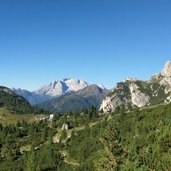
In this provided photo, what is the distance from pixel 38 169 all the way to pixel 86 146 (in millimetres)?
36170

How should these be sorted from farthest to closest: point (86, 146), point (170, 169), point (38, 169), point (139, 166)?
point (86, 146)
point (38, 169)
point (139, 166)
point (170, 169)

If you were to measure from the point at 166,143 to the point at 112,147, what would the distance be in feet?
29.2

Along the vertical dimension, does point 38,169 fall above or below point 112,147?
below

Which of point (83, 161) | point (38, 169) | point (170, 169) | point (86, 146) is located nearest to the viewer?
point (170, 169)

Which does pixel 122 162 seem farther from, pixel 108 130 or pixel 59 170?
pixel 59 170

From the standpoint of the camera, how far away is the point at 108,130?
190ft

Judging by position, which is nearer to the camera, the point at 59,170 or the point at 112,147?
the point at 112,147

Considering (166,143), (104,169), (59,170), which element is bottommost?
(59,170)

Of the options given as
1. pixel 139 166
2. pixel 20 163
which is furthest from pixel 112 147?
pixel 20 163

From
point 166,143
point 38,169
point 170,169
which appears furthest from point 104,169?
point 38,169

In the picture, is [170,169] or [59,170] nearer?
[170,169]

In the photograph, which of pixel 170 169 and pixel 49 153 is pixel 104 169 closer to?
pixel 170 169

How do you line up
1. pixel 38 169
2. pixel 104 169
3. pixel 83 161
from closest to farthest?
pixel 104 169 < pixel 38 169 < pixel 83 161

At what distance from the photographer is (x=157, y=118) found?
648ft
